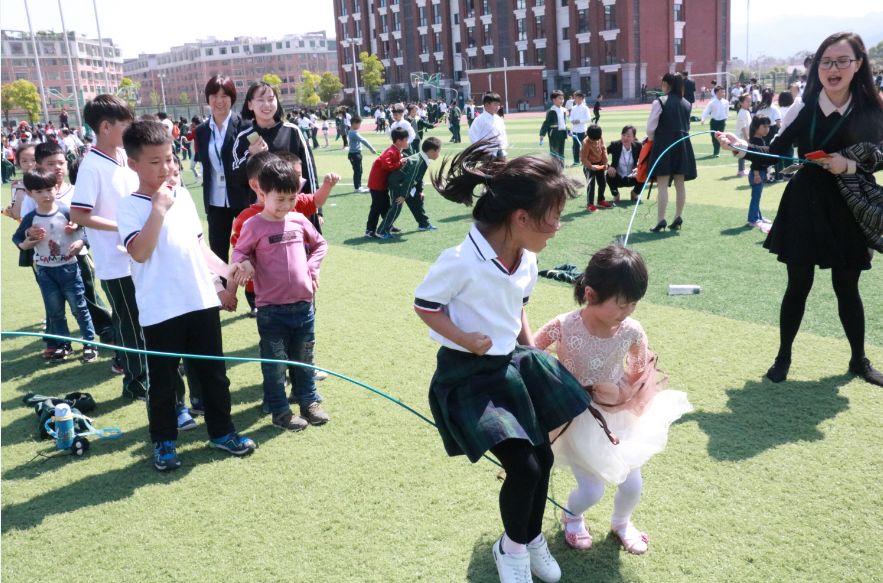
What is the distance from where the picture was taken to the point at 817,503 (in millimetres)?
2986

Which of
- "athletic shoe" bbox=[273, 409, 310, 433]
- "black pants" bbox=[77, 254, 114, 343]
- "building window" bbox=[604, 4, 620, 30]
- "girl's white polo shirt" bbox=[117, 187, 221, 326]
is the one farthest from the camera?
"building window" bbox=[604, 4, 620, 30]

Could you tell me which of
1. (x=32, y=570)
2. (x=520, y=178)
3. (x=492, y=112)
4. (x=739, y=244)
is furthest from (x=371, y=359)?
(x=492, y=112)

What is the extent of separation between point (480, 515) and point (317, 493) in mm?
823

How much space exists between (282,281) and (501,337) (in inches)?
74.1

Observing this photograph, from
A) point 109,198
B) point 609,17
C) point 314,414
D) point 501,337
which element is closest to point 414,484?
point 314,414

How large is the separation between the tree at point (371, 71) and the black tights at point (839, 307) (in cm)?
7435

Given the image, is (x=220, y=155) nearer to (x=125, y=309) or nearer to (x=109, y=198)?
(x=109, y=198)

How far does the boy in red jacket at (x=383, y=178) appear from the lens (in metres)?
9.90

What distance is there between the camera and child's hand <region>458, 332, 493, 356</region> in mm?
2312

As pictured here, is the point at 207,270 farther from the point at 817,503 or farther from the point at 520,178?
the point at 817,503

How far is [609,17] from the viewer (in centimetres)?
6088

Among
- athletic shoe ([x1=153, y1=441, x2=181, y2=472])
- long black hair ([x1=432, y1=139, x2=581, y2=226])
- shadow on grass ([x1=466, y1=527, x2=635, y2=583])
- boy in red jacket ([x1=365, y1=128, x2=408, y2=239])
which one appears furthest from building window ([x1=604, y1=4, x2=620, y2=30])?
shadow on grass ([x1=466, y1=527, x2=635, y2=583])

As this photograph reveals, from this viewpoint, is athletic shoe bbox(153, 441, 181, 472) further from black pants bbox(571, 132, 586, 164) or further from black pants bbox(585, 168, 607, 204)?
black pants bbox(571, 132, 586, 164)

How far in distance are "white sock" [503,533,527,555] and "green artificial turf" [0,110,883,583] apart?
0.25 metres
